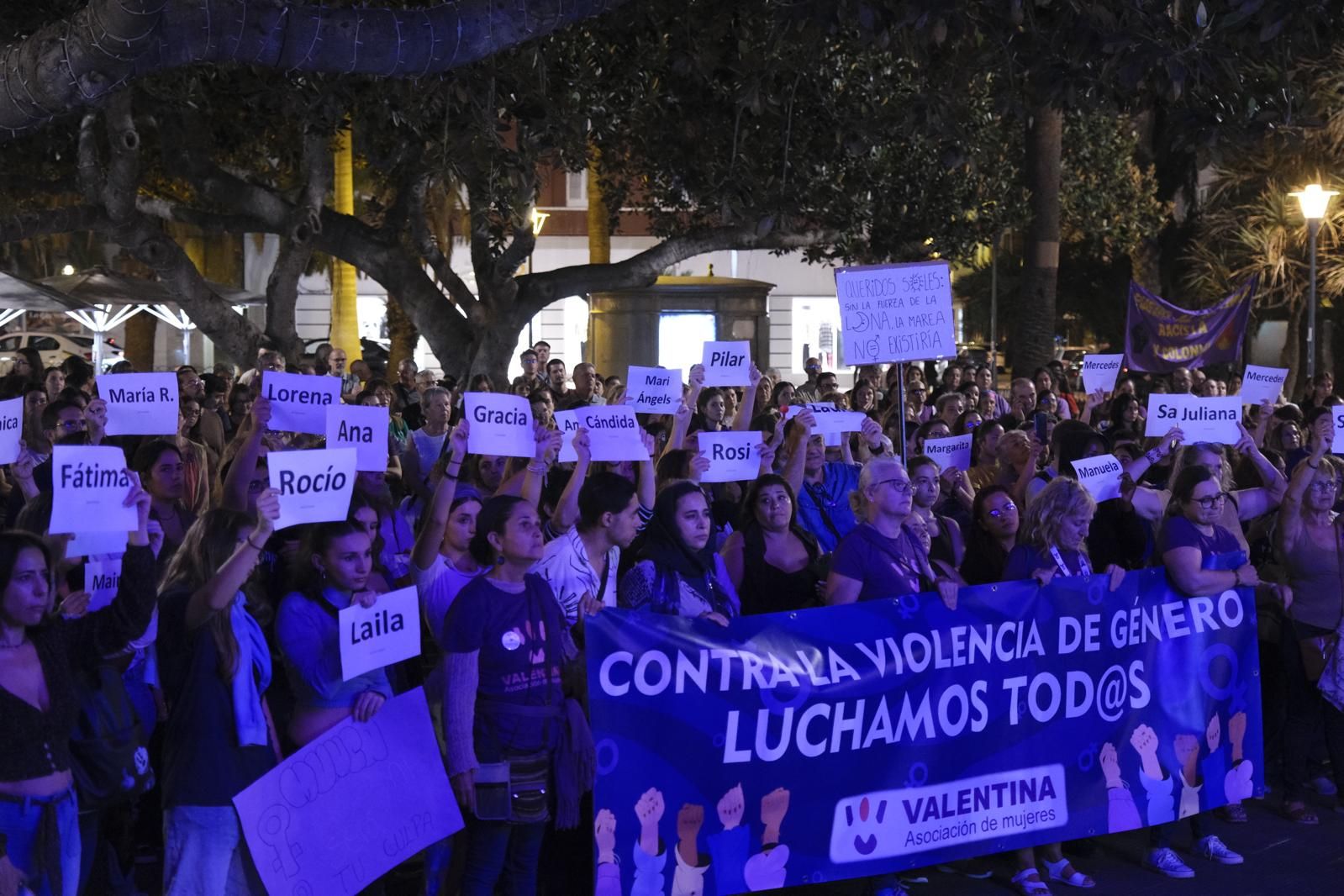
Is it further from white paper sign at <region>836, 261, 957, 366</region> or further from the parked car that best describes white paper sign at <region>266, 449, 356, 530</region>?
the parked car

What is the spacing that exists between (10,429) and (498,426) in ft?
6.35

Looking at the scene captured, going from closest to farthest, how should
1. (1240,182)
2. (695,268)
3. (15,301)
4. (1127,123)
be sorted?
(15,301) < (1127,123) < (1240,182) < (695,268)

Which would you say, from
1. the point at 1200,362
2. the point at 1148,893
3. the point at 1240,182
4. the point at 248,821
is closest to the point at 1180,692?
the point at 1148,893

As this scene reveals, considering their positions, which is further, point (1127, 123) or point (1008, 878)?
point (1127, 123)

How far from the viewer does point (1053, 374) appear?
17109 millimetres

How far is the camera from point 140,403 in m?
7.59

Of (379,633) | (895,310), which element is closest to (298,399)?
(379,633)

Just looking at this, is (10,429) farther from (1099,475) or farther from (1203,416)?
(1203,416)

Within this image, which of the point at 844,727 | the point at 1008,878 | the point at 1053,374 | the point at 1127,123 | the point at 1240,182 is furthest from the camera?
the point at 1240,182

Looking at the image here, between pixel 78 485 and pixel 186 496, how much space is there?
359 centimetres

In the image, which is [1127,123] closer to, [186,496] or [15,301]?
[15,301]

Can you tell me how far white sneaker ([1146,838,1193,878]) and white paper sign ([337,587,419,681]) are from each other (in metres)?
3.26

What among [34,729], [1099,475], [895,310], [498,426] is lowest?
[34,729]

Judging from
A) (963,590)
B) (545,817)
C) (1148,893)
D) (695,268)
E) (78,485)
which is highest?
(695,268)
